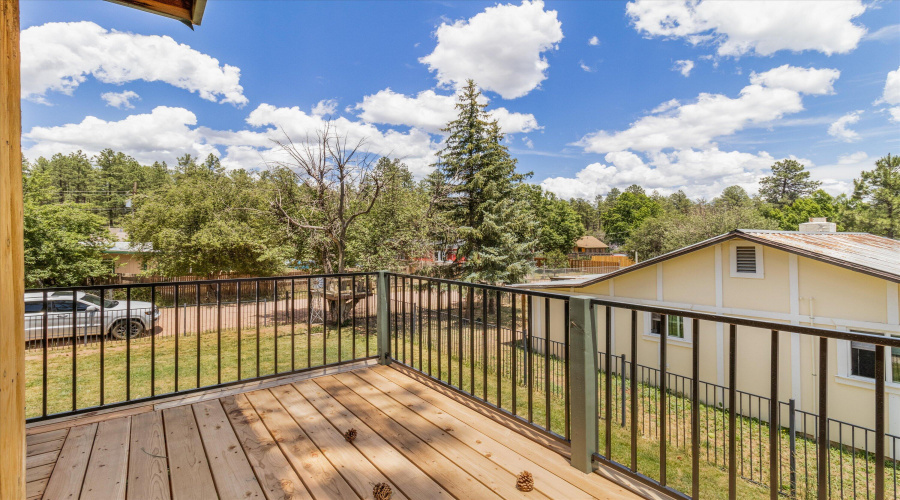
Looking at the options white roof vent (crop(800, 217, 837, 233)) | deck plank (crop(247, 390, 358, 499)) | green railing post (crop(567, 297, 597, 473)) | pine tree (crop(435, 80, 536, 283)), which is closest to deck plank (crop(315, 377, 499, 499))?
deck plank (crop(247, 390, 358, 499))

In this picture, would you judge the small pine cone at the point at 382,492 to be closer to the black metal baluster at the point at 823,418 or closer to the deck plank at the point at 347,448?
the deck plank at the point at 347,448

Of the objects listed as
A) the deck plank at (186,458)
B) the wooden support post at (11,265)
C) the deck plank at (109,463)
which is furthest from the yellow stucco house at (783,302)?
the wooden support post at (11,265)

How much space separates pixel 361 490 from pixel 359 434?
48 centimetres

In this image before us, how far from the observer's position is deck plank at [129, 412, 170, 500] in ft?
4.77

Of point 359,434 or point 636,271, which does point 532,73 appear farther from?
point 359,434

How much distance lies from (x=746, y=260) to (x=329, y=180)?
31.4 ft

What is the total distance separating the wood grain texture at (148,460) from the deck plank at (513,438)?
4.37 feet

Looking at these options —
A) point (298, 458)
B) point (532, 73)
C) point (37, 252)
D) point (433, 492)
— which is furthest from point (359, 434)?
point (532, 73)

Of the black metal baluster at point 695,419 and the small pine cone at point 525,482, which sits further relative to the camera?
the small pine cone at point 525,482

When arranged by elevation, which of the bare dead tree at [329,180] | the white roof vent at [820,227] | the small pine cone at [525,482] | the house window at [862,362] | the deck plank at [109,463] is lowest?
the house window at [862,362]

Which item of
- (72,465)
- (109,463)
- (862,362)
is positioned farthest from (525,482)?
(862,362)

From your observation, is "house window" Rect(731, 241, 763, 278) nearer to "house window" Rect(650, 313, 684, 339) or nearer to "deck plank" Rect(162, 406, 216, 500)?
"house window" Rect(650, 313, 684, 339)

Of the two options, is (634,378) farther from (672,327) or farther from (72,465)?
(672,327)

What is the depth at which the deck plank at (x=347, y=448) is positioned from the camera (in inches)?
58.7
